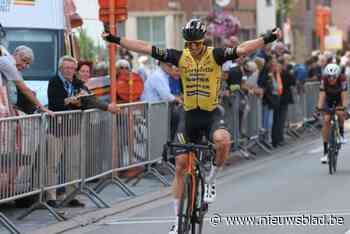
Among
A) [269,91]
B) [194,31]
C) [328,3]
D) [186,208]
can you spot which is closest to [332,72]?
[269,91]

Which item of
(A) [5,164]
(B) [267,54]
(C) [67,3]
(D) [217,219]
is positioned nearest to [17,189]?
(A) [5,164]

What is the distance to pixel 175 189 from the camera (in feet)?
34.7

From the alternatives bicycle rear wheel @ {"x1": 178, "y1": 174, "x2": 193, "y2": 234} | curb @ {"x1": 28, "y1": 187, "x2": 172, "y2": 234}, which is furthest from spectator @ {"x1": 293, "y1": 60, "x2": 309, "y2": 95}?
bicycle rear wheel @ {"x1": 178, "y1": 174, "x2": 193, "y2": 234}

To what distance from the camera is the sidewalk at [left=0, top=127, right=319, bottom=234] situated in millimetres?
12578

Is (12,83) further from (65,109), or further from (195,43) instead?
(195,43)

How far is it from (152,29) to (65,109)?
3646cm

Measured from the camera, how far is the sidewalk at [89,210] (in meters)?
12.6

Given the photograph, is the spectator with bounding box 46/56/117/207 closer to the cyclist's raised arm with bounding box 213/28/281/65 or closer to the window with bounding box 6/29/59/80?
the cyclist's raised arm with bounding box 213/28/281/65

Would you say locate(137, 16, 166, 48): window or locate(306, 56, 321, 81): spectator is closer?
locate(306, 56, 321, 81): spectator

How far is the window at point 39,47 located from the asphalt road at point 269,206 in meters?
3.38

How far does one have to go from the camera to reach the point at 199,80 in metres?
10.7

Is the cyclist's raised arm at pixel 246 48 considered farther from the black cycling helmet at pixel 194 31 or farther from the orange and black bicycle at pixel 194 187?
the orange and black bicycle at pixel 194 187

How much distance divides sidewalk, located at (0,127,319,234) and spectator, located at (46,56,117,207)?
38 centimetres

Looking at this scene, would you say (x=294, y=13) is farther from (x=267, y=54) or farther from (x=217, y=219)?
(x=217, y=219)
